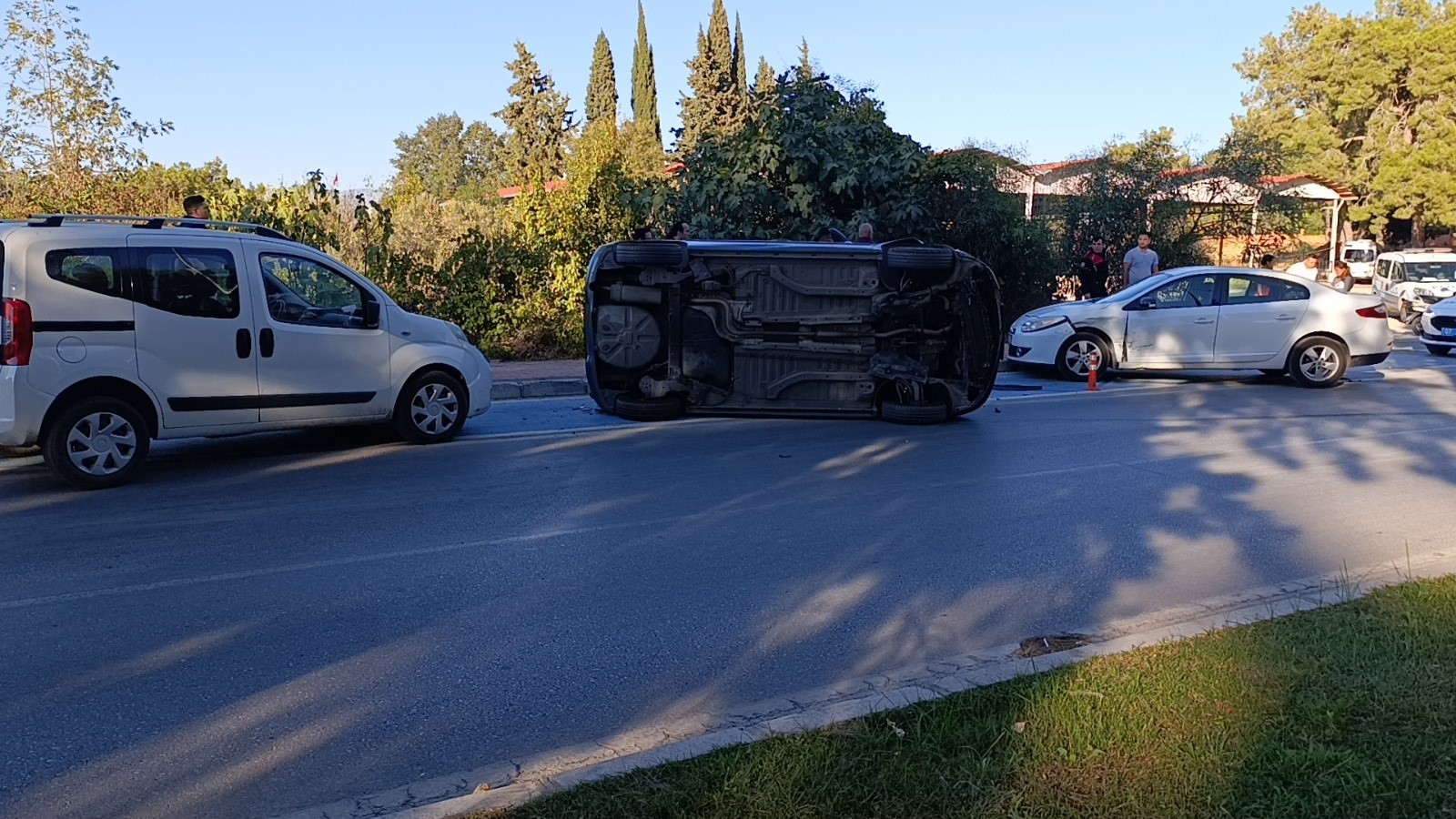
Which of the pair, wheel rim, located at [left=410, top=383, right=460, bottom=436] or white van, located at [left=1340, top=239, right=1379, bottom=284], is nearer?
wheel rim, located at [left=410, top=383, right=460, bottom=436]

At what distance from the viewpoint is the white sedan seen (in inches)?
610

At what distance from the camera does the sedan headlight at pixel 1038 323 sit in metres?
16.0

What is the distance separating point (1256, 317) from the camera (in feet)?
51.0

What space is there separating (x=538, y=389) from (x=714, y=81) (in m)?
47.9

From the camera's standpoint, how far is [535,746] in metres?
4.47

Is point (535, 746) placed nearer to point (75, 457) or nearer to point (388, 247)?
point (75, 457)

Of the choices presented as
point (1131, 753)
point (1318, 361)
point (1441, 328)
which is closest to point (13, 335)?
point (1131, 753)

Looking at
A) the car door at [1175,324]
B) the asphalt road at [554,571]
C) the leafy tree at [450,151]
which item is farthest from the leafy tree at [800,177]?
the leafy tree at [450,151]

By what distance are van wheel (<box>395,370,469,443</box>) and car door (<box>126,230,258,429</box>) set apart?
4.34 feet

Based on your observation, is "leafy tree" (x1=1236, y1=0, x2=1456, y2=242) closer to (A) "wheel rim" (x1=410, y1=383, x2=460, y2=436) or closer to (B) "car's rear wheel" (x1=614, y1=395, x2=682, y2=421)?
(B) "car's rear wheel" (x1=614, y1=395, x2=682, y2=421)

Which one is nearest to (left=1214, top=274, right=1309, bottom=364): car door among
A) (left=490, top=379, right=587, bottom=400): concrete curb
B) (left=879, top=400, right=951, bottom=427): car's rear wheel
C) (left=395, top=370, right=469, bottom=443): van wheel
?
(left=879, top=400, right=951, bottom=427): car's rear wheel

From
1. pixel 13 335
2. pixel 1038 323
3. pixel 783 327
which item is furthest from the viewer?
pixel 1038 323

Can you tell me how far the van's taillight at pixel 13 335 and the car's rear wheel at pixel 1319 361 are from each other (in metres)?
13.9

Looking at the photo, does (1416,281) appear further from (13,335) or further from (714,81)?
(714,81)
